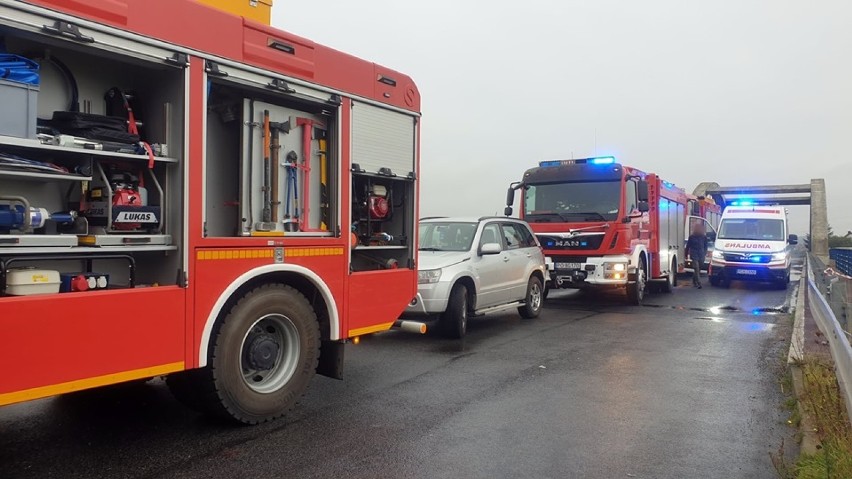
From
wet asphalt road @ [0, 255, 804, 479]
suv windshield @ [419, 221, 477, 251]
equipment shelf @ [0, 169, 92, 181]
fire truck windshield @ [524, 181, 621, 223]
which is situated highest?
fire truck windshield @ [524, 181, 621, 223]

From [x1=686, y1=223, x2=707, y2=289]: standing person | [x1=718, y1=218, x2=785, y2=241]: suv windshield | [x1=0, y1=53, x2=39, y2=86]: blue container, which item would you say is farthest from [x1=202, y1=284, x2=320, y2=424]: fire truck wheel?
[x1=718, y1=218, x2=785, y2=241]: suv windshield

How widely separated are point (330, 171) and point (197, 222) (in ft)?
4.81

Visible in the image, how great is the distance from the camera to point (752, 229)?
59.2 feet

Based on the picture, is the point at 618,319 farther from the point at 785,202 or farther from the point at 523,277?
the point at 785,202

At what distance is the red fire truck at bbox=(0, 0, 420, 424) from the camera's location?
11.3 ft

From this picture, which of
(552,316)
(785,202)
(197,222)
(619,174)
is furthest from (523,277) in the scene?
(785,202)

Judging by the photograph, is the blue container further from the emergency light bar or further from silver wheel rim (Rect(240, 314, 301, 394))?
the emergency light bar

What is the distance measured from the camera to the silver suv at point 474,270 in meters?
8.35

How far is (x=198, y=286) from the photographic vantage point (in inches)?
164

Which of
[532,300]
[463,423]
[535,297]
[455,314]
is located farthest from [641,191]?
[463,423]

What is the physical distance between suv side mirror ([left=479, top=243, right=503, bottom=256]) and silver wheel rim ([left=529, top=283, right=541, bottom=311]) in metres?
1.85

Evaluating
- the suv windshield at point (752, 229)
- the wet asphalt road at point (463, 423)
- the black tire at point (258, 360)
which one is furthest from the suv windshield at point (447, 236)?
the suv windshield at point (752, 229)

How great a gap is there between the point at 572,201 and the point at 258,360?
32.3 feet

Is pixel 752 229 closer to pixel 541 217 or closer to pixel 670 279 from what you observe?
pixel 670 279
